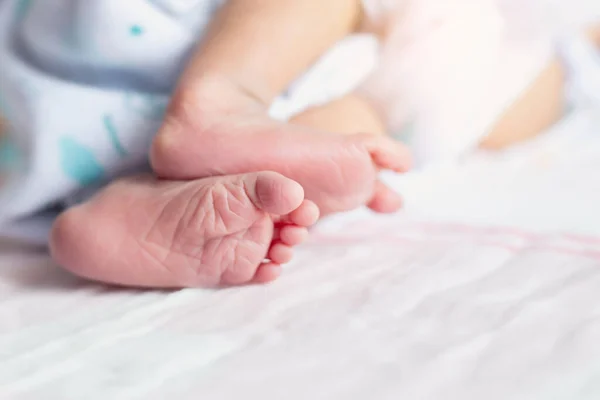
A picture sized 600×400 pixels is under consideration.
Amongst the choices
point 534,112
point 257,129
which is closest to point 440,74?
point 534,112

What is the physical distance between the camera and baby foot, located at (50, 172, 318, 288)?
22.0 inches

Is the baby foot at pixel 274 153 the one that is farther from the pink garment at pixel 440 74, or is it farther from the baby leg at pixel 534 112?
the baby leg at pixel 534 112

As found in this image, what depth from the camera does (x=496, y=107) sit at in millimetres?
871

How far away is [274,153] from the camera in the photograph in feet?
1.90

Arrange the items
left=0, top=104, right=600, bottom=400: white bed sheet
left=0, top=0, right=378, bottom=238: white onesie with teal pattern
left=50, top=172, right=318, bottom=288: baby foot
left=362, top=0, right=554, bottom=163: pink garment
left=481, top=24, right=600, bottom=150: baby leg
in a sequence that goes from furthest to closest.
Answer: left=481, top=24, right=600, bottom=150: baby leg < left=362, top=0, right=554, bottom=163: pink garment < left=0, top=0, right=378, bottom=238: white onesie with teal pattern < left=50, top=172, right=318, bottom=288: baby foot < left=0, top=104, right=600, bottom=400: white bed sheet

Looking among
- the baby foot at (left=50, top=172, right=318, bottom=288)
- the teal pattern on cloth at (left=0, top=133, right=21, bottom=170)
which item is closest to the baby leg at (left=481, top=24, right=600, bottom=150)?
the baby foot at (left=50, top=172, right=318, bottom=288)

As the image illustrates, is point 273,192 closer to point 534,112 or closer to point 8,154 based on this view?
point 8,154

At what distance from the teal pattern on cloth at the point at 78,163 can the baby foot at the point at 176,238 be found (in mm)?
82

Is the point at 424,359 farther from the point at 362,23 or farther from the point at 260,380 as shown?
the point at 362,23

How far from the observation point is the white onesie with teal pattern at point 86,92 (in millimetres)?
676

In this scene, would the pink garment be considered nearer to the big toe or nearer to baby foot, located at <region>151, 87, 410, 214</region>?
baby foot, located at <region>151, 87, 410, 214</region>

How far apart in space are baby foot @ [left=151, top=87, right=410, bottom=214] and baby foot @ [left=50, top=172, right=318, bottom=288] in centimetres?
2

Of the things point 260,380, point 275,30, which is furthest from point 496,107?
point 260,380

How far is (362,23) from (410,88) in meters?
0.09
